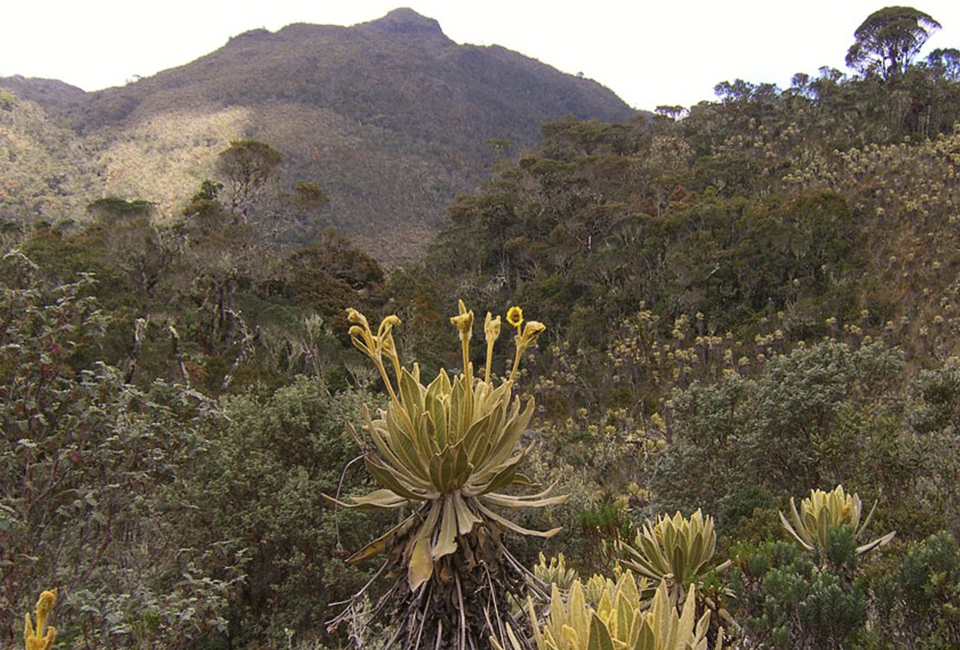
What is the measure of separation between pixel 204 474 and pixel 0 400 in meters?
2.48

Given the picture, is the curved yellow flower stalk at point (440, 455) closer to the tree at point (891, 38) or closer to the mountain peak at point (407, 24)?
the tree at point (891, 38)

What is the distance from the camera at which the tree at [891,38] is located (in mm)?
31000

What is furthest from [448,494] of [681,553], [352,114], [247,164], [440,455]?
[352,114]

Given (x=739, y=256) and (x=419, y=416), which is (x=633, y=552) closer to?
(x=419, y=416)

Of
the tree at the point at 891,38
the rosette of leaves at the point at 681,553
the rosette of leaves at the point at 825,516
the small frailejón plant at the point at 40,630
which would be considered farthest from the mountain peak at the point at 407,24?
the small frailejón plant at the point at 40,630

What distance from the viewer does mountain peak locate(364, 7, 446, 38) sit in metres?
105

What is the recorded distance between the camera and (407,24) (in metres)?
106

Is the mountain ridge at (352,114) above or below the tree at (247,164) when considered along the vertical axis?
above

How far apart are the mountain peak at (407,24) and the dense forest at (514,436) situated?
302 ft

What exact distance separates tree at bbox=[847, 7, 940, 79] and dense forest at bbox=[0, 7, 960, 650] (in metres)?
8.19

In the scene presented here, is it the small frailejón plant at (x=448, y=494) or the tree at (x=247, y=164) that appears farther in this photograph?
the tree at (x=247, y=164)

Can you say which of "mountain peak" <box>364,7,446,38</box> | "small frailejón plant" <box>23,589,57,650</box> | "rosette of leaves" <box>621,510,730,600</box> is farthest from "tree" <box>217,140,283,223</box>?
"mountain peak" <box>364,7,446,38</box>

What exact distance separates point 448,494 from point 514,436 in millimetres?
267

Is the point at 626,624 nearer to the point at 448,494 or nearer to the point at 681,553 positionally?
the point at 448,494
